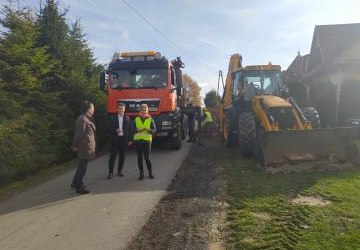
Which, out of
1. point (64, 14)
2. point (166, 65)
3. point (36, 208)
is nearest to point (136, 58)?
point (166, 65)

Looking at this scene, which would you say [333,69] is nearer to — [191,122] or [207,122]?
[207,122]

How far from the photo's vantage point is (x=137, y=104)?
14844 mm

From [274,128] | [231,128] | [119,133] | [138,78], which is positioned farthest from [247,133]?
[138,78]

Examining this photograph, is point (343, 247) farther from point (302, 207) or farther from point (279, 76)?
point (279, 76)

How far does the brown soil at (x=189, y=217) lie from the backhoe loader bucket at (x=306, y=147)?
1.37 m

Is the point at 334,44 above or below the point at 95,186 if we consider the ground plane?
above

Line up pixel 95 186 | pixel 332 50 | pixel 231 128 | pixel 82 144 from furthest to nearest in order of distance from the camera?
1. pixel 332 50
2. pixel 231 128
3. pixel 95 186
4. pixel 82 144

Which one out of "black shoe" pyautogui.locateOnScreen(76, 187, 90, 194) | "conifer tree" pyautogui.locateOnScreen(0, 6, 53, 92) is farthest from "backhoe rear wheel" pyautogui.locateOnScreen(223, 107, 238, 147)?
"black shoe" pyautogui.locateOnScreen(76, 187, 90, 194)

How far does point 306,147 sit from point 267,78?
463cm

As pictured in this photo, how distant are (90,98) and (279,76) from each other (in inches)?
268

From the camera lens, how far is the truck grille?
14.8m

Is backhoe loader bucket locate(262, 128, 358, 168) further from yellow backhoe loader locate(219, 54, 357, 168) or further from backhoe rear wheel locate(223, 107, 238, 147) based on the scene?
backhoe rear wheel locate(223, 107, 238, 147)

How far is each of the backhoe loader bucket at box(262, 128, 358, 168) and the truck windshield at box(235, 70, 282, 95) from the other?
410 centimetres

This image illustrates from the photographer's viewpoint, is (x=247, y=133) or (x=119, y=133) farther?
(x=247, y=133)
